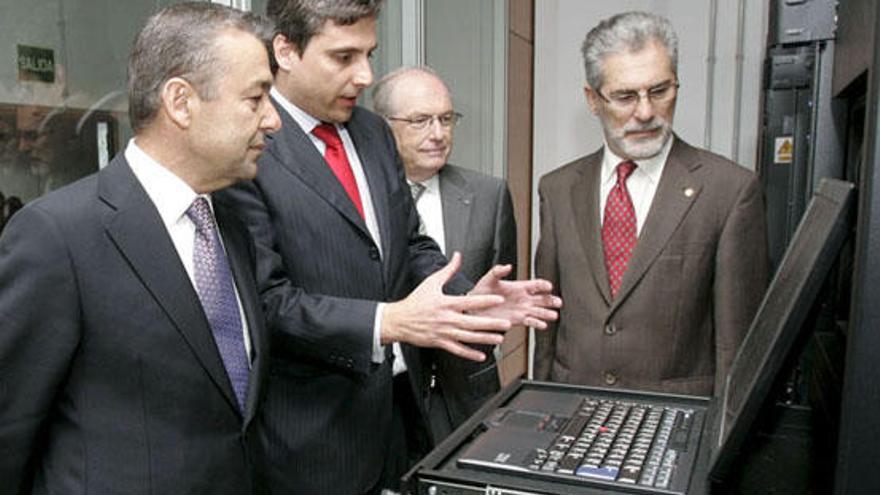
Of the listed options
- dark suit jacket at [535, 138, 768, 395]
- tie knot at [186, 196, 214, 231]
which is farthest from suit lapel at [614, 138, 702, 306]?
tie knot at [186, 196, 214, 231]

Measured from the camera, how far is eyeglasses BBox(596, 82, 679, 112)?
1.75m

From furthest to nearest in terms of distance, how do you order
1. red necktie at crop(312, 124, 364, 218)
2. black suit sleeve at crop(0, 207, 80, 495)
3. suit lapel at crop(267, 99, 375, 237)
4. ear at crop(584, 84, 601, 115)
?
ear at crop(584, 84, 601, 115) < red necktie at crop(312, 124, 364, 218) < suit lapel at crop(267, 99, 375, 237) < black suit sleeve at crop(0, 207, 80, 495)

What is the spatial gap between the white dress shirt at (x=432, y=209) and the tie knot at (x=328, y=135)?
0.70 meters

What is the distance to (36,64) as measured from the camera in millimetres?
1446

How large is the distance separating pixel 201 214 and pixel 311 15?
484 millimetres

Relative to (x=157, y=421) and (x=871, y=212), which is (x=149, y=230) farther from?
(x=871, y=212)

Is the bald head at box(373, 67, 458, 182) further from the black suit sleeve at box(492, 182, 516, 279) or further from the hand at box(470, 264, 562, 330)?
the hand at box(470, 264, 562, 330)

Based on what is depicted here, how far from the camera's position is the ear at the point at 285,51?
4.77 feet

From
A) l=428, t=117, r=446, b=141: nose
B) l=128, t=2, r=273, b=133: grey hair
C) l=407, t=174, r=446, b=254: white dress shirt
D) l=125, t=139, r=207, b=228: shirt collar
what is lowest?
l=407, t=174, r=446, b=254: white dress shirt

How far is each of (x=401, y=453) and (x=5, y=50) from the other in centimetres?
113

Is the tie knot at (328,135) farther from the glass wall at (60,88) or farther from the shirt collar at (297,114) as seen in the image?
the glass wall at (60,88)

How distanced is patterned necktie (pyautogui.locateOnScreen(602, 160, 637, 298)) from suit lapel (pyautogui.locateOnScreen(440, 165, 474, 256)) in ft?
1.74

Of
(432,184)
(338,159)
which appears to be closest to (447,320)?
(338,159)

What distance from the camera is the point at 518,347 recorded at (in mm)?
4281
